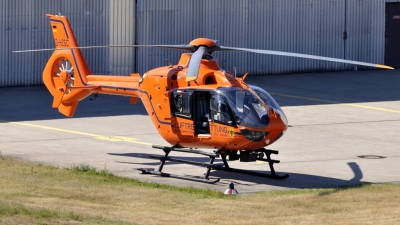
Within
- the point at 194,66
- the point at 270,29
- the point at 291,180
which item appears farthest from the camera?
the point at 270,29

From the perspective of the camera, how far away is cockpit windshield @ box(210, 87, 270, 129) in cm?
1648

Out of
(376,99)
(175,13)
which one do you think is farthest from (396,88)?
(175,13)

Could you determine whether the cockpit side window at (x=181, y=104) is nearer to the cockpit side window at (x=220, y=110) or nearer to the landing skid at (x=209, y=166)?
the cockpit side window at (x=220, y=110)

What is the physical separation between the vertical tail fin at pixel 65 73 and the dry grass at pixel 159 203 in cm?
318

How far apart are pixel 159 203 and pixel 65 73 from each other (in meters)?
6.53

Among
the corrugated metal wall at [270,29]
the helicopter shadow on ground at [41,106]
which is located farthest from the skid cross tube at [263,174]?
the corrugated metal wall at [270,29]

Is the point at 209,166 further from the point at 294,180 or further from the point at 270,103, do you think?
the point at 294,180

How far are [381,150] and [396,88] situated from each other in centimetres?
1154

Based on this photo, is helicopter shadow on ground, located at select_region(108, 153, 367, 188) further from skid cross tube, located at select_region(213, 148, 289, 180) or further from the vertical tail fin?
the vertical tail fin

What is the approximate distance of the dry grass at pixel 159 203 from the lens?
13.2m

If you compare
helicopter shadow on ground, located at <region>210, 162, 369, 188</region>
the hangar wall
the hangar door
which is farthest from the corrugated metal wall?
helicopter shadow on ground, located at <region>210, 162, 369, 188</region>

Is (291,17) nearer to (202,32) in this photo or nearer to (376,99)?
(202,32)

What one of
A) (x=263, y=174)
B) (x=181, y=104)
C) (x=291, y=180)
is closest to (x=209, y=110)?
(x=181, y=104)

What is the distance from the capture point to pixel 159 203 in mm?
14703
